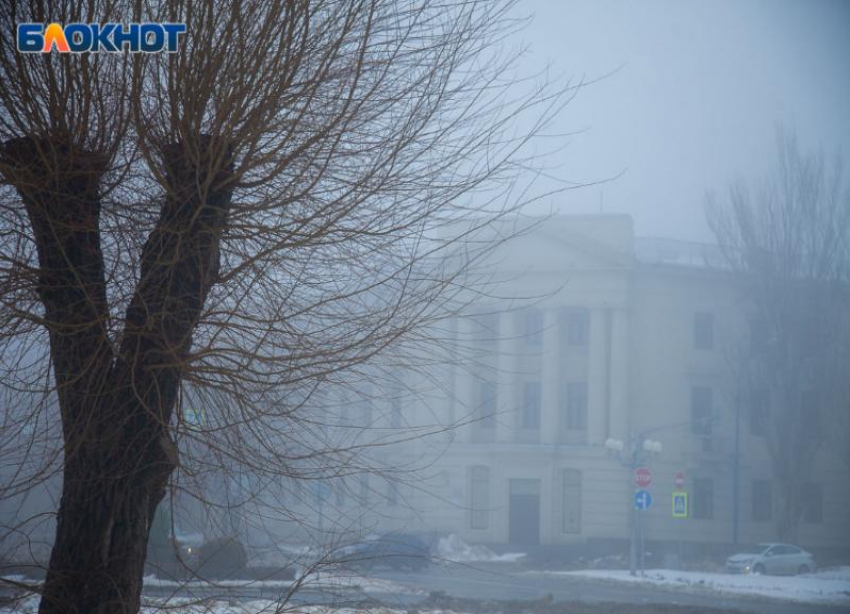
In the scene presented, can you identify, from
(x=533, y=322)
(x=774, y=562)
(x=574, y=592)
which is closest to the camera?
(x=574, y=592)

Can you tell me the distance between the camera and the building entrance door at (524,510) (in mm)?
47678

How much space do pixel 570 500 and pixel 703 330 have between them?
35.5ft

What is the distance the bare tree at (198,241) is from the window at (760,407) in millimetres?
42917

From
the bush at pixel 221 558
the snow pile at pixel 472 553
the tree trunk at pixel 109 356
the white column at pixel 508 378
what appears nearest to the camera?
the tree trunk at pixel 109 356

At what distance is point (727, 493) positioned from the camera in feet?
157

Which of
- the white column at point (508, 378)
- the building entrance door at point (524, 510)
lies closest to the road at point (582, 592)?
the white column at point (508, 378)

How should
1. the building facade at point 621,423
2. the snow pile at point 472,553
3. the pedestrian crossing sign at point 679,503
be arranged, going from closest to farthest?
the pedestrian crossing sign at point 679,503 < the snow pile at point 472,553 < the building facade at point 621,423

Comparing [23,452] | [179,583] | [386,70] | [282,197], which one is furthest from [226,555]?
[386,70]

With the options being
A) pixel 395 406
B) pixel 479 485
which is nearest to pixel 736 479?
pixel 479 485

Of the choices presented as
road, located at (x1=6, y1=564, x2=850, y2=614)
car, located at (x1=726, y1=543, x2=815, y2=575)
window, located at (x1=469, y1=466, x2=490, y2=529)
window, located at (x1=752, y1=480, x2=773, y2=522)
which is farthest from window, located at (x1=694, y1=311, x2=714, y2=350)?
road, located at (x1=6, y1=564, x2=850, y2=614)

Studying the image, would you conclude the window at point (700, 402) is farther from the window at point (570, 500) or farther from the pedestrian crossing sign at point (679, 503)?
the pedestrian crossing sign at point (679, 503)

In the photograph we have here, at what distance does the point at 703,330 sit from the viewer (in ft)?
164

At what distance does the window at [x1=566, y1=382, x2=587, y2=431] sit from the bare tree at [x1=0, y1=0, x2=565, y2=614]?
43.6m

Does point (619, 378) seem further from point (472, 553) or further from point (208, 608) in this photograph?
point (208, 608)
